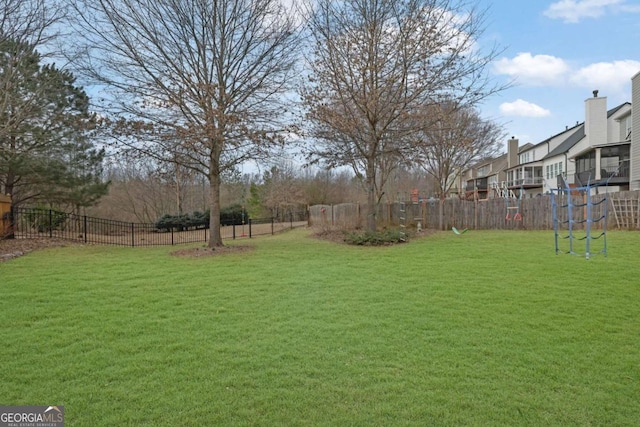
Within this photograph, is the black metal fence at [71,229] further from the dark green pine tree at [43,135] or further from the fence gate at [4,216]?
the dark green pine tree at [43,135]

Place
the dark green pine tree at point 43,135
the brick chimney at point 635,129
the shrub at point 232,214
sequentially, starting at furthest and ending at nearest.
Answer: the shrub at point 232,214
the brick chimney at point 635,129
the dark green pine tree at point 43,135

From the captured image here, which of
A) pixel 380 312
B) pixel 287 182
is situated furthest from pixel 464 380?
pixel 287 182

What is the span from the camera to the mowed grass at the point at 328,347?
103 inches

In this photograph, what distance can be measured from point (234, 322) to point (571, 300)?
15.5ft

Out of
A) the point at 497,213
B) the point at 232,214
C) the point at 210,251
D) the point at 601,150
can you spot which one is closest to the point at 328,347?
the point at 210,251

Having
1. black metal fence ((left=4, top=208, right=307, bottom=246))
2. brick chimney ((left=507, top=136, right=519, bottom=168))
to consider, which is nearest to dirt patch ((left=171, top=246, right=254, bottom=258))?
black metal fence ((left=4, top=208, right=307, bottom=246))

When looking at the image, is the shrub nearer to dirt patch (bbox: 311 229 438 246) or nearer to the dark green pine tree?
the dark green pine tree

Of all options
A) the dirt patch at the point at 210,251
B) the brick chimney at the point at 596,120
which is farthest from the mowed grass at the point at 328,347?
the brick chimney at the point at 596,120

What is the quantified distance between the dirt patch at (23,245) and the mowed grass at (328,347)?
3.82 meters

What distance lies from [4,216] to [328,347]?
13.9 m

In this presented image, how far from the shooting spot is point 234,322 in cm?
449

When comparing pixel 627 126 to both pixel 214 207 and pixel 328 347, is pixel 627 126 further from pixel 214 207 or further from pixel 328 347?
pixel 328 347

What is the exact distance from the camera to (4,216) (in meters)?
12.4

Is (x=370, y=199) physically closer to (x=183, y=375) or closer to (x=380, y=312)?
(x=380, y=312)
